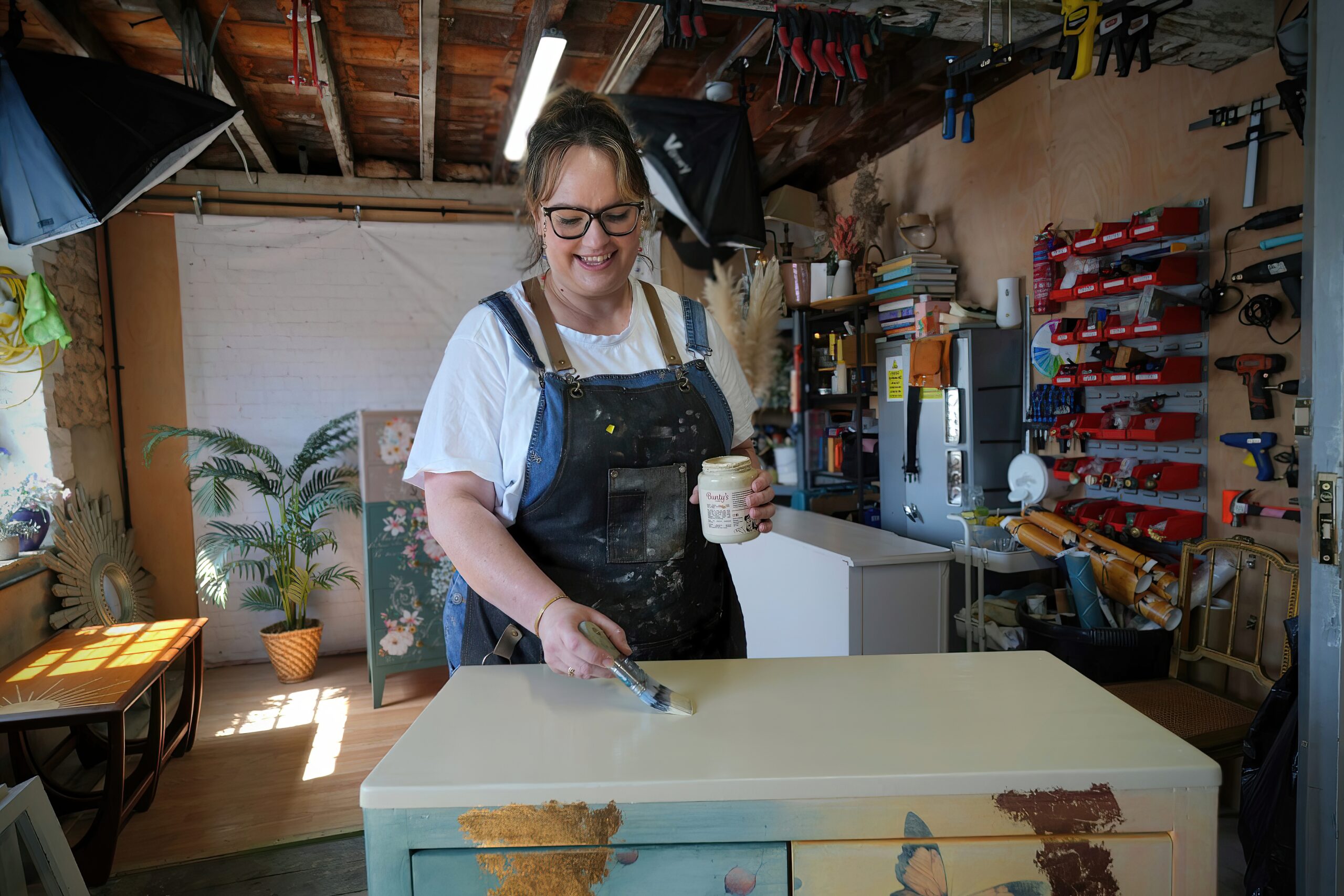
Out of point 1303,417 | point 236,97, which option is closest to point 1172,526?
point 1303,417

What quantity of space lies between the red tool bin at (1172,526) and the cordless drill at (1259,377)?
44cm

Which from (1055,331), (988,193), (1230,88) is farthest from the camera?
(988,193)

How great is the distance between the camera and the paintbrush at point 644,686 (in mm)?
1064

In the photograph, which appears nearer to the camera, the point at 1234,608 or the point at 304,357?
the point at 1234,608

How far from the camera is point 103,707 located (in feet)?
7.96

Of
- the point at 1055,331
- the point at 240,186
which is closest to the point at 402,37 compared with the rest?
the point at 240,186

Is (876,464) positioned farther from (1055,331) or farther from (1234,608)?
(1234,608)

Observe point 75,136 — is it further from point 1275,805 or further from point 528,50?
point 1275,805

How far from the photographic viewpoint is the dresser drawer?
857 millimetres

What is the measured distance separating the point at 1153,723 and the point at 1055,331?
8.91 ft

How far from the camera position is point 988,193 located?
4043 millimetres

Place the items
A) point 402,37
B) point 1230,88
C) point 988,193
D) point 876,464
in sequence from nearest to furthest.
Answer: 1. point 1230,88
2. point 402,37
3. point 988,193
4. point 876,464

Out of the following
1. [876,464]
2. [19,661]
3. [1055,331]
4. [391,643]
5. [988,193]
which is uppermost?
[988,193]

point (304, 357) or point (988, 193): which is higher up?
point (988, 193)
